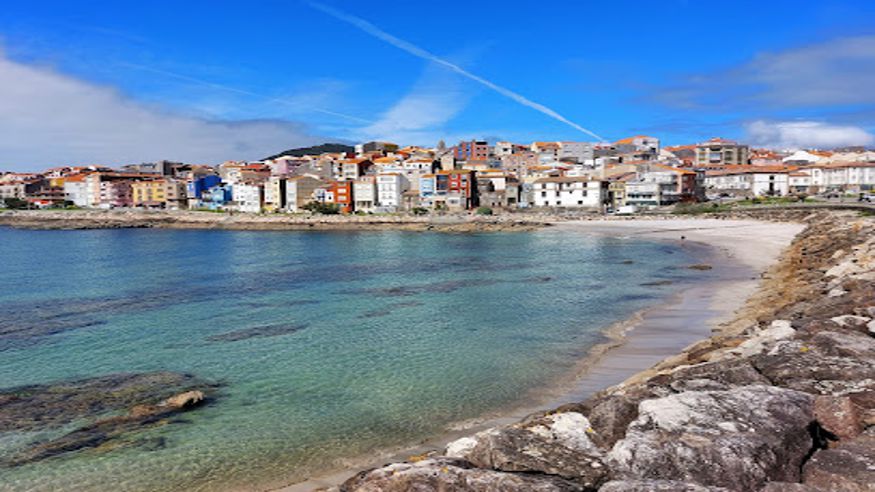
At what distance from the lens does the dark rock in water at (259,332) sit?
20297mm

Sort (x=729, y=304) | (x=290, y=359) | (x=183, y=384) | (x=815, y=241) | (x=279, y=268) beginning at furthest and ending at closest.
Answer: (x=279, y=268) → (x=815, y=241) → (x=729, y=304) → (x=290, y=359) → (x=183, y=384)

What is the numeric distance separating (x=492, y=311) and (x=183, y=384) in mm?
13055

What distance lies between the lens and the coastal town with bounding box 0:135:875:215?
9762cm

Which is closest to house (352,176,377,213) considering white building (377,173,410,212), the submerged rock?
white building (377,173,410,212)

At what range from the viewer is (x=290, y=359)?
17266 mm

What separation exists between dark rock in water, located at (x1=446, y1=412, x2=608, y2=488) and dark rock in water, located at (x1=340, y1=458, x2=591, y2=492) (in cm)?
27

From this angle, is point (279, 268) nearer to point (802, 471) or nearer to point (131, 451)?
point (131, 451)

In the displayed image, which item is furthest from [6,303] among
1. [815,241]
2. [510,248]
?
[815,241]

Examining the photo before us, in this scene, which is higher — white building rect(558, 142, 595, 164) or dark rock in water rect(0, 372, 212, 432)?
white building rect(558, 142, 595, 164)

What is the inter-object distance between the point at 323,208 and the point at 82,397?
311 feet

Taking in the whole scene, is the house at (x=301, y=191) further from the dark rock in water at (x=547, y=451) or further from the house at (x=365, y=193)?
the dark rock in water at (x=547, y=451)

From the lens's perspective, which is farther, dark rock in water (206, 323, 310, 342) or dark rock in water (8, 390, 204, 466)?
dark rock in water (206, 323, 310, 342)

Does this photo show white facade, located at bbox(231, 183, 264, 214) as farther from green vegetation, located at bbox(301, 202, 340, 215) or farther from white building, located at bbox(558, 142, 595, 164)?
white building, located at bbox(558, 142, 595, 164)

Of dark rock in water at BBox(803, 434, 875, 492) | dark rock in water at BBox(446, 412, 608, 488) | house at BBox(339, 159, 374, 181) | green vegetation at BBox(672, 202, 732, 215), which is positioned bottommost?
dark rock in water at BBox(446, 412, 608, 488)
